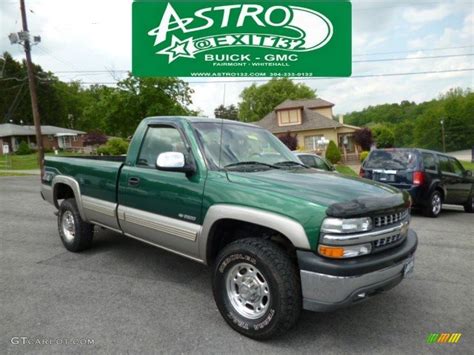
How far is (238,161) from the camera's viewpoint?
3637mm

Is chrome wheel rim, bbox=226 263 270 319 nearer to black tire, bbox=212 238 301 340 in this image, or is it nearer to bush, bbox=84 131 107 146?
black tire, bbox=212 238 301 340

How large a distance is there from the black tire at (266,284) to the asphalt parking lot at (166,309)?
0.47 feet

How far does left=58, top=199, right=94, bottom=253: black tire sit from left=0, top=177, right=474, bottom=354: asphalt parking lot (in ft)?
0.50

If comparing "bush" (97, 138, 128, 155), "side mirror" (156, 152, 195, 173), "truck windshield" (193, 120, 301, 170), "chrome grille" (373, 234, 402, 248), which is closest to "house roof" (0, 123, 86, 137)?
"bush" (97, 138, 128, 155)

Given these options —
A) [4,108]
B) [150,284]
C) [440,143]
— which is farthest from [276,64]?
[440,143]

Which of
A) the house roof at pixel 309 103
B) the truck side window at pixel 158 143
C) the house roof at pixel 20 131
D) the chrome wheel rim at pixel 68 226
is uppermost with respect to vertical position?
the house roof at pixel 309 103

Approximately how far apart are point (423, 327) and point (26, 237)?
240 inches

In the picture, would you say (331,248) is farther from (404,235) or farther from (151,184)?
(151,184)

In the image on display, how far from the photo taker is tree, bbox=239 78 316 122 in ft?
186

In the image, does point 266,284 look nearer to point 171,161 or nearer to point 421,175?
point 171,161

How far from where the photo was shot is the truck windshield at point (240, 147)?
3.60m

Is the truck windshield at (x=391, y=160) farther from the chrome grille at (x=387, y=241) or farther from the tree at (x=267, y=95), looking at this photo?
the tree at (x=267, y=95)

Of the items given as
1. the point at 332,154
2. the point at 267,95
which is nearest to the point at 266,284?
the point at 332,154

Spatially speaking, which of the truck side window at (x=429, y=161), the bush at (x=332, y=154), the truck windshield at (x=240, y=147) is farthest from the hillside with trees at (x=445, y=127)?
the truck windshield at (x=240, y=147)
